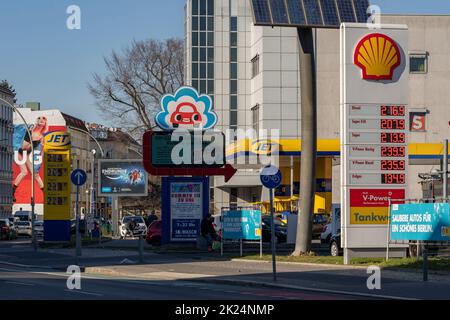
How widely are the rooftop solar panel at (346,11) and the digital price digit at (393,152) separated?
19.6ft

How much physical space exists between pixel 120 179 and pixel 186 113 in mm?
19366

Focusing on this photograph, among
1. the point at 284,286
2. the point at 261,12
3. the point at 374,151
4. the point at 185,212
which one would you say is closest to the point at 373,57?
the point at 374,151

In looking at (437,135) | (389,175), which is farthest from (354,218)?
(437,135)

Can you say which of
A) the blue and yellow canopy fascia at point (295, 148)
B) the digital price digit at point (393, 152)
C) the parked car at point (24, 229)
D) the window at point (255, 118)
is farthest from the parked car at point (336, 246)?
the parked car at point (24, 229)

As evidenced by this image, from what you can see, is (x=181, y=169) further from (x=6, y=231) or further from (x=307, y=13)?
(x=6, y=231)

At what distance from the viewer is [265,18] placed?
117 feet

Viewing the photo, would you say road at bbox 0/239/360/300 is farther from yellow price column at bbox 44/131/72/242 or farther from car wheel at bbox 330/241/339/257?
yellow price column at bbox 44/131/72/242

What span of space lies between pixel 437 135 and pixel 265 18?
46.8m

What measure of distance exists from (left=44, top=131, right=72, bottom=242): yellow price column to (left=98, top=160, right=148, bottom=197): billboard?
325 inches

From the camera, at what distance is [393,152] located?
32.8m

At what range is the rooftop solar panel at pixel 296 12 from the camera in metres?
35.3

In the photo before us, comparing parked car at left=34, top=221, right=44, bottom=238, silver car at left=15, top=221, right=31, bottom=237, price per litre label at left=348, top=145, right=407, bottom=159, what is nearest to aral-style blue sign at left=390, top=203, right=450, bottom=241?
price per litre label at left=348, top=145, right=407, bottom=159

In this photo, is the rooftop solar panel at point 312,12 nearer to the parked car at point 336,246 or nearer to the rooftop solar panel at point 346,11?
the rooftop solar panel at point 346,11
